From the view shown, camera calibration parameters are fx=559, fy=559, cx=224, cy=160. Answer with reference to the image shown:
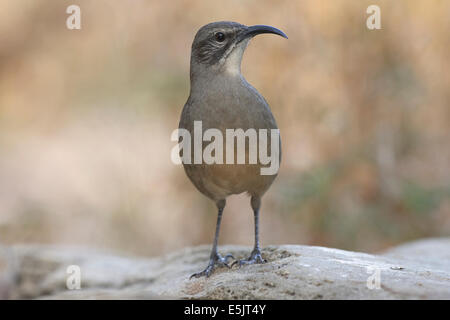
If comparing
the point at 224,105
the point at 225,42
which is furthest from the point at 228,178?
the point at 225,42

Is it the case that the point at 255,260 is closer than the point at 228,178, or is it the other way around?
the point at 228,178

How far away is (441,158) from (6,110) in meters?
8.03

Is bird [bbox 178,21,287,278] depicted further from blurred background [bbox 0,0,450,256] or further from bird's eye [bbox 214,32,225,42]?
blurred background [bbox 0,0,450,256]

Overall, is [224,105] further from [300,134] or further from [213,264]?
[300,134]

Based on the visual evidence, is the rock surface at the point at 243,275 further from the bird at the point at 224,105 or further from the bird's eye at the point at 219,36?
the bird's eye at the point at 219,36

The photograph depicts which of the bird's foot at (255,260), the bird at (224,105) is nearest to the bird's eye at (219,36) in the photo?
the bird at (224,105)

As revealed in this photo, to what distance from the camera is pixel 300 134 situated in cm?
→ 726

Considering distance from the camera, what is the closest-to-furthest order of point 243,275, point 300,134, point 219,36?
1. point 243,275
2. point 219,36
3. point 300,134

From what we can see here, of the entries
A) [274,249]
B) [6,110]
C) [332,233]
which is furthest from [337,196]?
[6,110]

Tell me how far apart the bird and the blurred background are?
111 inches

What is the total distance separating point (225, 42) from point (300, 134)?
11.2ft

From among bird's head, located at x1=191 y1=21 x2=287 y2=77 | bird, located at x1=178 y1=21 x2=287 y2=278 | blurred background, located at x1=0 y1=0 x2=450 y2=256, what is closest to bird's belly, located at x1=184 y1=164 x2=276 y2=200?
bird, located at x1=178 y1=21 x2=287 y2=278

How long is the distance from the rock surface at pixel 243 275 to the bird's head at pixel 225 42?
4.70 ft

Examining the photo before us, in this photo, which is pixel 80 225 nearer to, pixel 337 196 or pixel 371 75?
pixel 337 196
